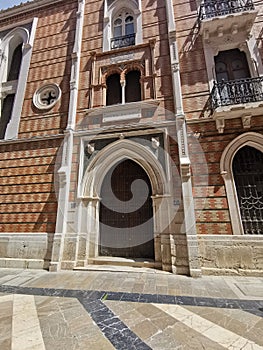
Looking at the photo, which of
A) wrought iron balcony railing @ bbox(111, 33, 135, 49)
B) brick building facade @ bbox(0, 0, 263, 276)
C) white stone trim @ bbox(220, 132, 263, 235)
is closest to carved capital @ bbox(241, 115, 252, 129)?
brick building facade @ bbox(0, 0, 263, 276)

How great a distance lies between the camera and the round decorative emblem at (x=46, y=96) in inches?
306

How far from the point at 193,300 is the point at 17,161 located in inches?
296

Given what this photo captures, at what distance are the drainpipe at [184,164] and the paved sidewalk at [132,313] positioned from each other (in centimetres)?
64

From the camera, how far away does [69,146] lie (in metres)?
6.79

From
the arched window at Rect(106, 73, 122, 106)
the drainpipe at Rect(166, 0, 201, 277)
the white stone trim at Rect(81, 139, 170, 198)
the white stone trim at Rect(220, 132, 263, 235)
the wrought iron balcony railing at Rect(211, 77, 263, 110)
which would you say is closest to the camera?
the drainpipe at Rect(166, 0, 201, 277)

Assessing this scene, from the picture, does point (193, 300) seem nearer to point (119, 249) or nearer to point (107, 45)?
point (119, 249)

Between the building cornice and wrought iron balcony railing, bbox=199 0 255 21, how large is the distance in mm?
7342

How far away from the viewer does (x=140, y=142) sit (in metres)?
6.46

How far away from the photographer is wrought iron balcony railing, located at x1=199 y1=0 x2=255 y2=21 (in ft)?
21.3

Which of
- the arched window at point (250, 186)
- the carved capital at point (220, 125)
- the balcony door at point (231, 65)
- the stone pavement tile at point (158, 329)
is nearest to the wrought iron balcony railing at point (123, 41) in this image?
the balcony door at point (231, 65)

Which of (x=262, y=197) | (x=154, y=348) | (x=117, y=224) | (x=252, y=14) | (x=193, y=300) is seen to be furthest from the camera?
(x=117, y=224)

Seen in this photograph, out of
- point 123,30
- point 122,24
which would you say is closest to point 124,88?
point 123,30

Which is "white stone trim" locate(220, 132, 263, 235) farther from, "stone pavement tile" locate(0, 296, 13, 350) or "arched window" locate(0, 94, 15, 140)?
"arched window" locate(0, 94, 15, 140)

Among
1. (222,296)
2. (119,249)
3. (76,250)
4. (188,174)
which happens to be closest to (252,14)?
(188,174)
